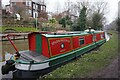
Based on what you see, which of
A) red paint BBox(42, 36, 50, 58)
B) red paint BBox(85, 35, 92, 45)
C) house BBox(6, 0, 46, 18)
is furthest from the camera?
house BBox(6, 0, 46, 18)

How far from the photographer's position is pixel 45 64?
5.73 meters

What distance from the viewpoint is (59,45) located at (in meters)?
6.65

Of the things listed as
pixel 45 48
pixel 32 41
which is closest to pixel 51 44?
pixel 45 48

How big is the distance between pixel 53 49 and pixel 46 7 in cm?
4604

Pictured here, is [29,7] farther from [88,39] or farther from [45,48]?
[45,48]

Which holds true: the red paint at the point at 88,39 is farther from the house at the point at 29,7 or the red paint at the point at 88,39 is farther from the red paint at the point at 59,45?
the house at the point at 29,7

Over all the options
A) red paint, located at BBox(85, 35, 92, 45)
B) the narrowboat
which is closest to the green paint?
the narrowboat

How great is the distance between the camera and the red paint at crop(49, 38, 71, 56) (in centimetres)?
623

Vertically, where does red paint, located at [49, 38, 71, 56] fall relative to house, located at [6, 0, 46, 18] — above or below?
below

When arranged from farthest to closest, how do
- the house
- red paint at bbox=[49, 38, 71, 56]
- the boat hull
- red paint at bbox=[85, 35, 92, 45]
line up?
1. the house
2. red paint at bbox=[85, 35, 92, 45]
3. red paint at bbox=[49, 38, 71, 56]
4. the boat hull

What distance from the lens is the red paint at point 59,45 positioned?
20.4 ft

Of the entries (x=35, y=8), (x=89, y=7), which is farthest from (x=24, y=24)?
(x=35, y=8)

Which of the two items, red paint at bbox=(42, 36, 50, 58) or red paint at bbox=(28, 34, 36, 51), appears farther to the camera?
red paint at bbox=(28, 34, 36, 51)

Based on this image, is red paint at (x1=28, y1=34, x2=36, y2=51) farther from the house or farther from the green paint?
the house
